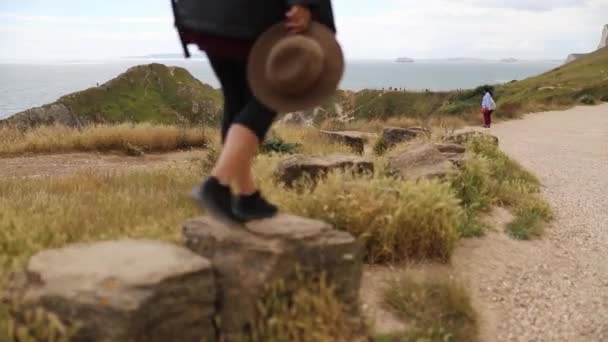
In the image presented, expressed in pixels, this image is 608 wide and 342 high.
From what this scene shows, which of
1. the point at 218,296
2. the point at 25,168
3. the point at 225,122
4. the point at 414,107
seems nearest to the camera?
the point at 218,296

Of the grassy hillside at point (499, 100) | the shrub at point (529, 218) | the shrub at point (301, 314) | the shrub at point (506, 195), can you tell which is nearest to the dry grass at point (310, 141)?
the shrub at point (506, 195)

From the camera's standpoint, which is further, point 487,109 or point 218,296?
point 487,109

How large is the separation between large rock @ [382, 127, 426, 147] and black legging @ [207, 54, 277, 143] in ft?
26.0

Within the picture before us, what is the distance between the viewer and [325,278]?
344 centimetres

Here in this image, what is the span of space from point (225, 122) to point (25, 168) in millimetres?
7445

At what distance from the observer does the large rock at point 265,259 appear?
3287 mm

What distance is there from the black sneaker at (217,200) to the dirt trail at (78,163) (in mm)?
6009

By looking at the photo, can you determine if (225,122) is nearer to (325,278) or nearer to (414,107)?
(325,278)

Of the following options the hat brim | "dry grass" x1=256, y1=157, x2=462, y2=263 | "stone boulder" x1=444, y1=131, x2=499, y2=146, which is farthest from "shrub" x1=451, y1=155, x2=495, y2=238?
the hat brim

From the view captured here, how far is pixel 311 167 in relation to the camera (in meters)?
6.63

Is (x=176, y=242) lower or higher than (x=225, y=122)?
lower

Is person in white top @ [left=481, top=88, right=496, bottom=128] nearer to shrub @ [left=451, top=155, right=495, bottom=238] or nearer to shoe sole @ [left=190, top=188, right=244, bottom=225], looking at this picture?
shrub @ [left=451, top=155, right=495, bottom=238]

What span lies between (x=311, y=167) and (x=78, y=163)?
560 cm

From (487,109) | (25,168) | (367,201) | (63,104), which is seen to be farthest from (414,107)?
(367,201)
